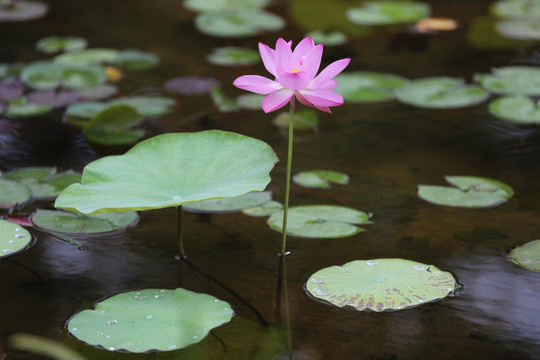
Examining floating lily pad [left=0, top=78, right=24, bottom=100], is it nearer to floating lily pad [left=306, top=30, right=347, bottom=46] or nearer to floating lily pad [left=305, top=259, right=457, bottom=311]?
floating lily pad [left=306, top=30, right=347, bottom=46]

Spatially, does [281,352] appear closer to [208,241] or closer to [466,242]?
[208,241]

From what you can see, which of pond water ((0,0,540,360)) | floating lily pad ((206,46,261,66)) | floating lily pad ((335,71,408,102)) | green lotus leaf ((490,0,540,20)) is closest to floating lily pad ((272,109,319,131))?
pond water ((0,0,540,360))

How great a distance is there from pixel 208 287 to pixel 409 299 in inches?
14.1

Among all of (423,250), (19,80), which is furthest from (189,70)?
(423,250)

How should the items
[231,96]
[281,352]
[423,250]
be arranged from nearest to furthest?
[281,352]
[423,250]
[231,96]

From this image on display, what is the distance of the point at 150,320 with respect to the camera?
1.10 metres

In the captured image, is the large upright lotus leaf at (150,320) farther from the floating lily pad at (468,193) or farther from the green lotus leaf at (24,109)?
the green lotus leaf at (24,109)

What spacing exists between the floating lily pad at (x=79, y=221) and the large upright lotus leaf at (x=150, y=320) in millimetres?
306

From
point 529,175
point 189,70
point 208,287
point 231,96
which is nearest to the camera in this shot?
point 208,287

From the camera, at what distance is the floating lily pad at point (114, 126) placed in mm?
1967

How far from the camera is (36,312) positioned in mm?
1189

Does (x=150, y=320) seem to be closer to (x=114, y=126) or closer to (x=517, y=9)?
(x=114, y=126)

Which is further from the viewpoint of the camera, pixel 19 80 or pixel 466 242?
pixel 19 80

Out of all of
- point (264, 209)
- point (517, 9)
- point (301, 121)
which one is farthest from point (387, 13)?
point (264, 209)
